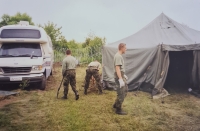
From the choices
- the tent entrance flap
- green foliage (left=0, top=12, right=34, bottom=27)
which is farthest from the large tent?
green foliage (left=0, top=12, right=34, bottom=27)

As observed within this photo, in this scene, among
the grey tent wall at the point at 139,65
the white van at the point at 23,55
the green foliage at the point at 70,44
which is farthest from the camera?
the green foliage at the point at 70,44

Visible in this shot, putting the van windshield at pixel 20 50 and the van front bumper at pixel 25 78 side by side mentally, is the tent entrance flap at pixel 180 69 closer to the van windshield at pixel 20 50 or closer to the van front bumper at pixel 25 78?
the van front bumper at pixel 25 78

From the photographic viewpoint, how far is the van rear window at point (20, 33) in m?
8.34

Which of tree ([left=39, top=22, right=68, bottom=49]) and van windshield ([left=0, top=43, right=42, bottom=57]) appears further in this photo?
tree ([left=39, top=22, right=68, bottom=49])

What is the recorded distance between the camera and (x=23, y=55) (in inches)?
321

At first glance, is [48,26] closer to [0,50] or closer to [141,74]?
[0,50]

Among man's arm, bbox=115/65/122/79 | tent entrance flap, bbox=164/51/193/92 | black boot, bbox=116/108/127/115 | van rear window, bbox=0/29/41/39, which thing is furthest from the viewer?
tent entrance flap, bbox=164/51/193/92

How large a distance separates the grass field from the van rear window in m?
2.54

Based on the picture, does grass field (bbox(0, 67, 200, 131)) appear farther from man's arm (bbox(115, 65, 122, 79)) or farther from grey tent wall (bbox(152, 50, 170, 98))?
man's arm (bbox(115, 65, 122, 79))

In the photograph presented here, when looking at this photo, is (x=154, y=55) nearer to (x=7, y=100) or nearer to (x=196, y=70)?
(x=196, y=70)

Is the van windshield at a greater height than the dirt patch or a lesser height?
greater

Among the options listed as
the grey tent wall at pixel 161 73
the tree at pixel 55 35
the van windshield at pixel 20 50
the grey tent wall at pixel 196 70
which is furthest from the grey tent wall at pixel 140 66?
the tree at pixel 55 35

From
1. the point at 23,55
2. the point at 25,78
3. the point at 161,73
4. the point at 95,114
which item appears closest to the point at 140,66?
the point at 161,73

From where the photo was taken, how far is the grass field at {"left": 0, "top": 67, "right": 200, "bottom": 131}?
15.6 feet
